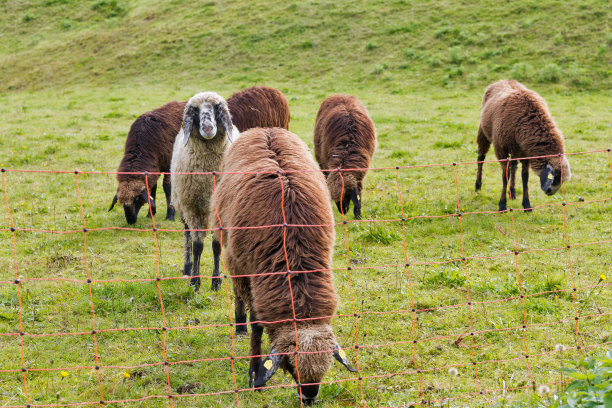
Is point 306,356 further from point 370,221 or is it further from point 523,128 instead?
point 523,128

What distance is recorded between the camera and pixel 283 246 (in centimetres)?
437

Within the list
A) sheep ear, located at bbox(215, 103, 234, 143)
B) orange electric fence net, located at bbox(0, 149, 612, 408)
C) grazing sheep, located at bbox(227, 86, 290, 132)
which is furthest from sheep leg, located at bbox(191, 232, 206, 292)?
grazing sheep, located at bbox(227, 86, 290, 132)

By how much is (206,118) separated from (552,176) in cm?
560

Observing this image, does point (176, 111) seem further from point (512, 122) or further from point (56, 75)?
point (56, 75)

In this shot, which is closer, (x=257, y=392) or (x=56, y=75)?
(x=257, y=392)

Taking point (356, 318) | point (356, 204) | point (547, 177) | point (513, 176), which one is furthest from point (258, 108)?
point (356, 318)

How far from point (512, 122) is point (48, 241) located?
Result: 769 cm

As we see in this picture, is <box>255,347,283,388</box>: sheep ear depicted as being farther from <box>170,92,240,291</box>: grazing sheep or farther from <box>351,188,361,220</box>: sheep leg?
<box>351,188,361,220</box>: sheep leg

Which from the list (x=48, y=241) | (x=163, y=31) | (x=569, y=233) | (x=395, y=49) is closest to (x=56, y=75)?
(x=163, y=31)

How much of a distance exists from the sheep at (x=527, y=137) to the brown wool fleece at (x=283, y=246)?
16.9ft

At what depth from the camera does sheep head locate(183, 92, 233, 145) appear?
21.7 feet

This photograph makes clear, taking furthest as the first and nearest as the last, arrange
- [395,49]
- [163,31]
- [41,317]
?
[163,31], [395,49], [41,317]

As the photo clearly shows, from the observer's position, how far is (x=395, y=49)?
2214 cm

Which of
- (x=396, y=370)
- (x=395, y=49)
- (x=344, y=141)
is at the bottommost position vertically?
(x=396, y=370)
